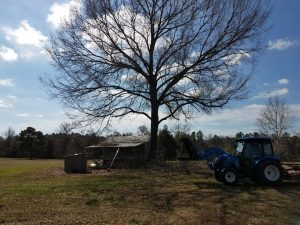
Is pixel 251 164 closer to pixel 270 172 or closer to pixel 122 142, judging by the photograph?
pixel 270 172

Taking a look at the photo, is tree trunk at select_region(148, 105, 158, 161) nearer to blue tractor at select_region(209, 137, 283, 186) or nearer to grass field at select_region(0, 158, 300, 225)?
blue tractor at select_region(209, 137, 283, 186)

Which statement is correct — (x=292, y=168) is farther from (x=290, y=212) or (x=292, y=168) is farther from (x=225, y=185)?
(x=290, y=212)

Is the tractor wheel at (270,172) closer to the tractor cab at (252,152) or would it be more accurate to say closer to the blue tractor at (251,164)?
the blue tractor at (251,164)

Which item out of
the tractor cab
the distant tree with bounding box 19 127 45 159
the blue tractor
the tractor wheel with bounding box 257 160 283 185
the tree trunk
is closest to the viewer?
the tractor wheel with bounding box 257 160 283 185

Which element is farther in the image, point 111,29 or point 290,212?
point 111,29

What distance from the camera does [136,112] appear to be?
32.7m

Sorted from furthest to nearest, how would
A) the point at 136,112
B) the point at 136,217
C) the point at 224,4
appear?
the point at 136,112
the point at 224,4
the point at 136,217

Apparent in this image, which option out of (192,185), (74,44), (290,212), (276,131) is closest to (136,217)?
(290,212)

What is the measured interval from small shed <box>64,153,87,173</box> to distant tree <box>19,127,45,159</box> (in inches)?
2760

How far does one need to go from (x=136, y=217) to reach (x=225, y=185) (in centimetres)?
814

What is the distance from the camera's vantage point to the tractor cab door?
1845cm

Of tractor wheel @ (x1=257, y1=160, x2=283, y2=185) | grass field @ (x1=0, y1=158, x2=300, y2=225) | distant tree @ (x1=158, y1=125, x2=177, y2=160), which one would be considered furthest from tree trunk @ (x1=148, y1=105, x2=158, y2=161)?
distant tree @ (x1=158, y1=125, x2=177, y2=160)

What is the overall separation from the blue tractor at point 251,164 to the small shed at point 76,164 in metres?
13.0

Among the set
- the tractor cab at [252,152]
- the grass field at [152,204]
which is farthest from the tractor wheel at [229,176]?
the tractor cab at [252,152]
